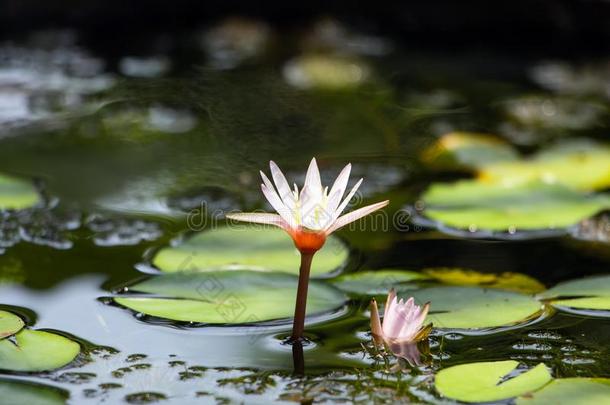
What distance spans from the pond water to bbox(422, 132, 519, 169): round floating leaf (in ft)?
0.21

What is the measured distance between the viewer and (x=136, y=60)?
360 centimetres

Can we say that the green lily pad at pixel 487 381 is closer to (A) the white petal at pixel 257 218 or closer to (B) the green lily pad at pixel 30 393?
(A) the white petal at pixel 257 218

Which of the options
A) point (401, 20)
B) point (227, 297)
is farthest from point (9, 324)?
A: point (401, 20)

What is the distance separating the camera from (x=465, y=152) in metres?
2.70

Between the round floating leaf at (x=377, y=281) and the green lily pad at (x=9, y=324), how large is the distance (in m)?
0.61

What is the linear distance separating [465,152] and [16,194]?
122 cm

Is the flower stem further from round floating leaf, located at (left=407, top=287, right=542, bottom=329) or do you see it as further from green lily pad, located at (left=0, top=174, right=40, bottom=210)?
green lily pad, located at (left=0, top=174, right=40, bottom=210)

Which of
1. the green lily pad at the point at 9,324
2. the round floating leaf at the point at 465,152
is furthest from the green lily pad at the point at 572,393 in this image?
the round floating leaf at the point at 465,152

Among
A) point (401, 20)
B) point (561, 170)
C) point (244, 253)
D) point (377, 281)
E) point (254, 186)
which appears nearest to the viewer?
point (377, 281)

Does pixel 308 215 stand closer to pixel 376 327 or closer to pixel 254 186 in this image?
pixel 376 327

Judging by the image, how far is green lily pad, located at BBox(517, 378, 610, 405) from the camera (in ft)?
4.66

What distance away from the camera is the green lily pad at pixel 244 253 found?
1948 mm

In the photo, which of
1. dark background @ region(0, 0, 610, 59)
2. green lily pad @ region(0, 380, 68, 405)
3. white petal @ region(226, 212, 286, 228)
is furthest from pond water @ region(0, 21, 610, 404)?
white petal @ region(226, 212, 286, 228)

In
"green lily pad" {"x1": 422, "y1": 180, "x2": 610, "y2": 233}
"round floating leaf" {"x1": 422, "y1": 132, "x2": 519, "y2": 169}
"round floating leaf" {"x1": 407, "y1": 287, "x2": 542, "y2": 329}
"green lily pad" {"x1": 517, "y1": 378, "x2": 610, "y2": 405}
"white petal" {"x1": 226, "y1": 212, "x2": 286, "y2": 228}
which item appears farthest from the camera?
"round floating leaf" {"x1": 422, "y1": 132, "x2": 519, "y2": 169}
